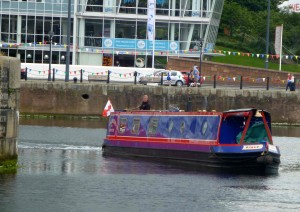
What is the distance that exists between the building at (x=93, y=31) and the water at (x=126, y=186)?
38.1 meters

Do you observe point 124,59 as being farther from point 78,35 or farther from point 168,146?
point 168,146

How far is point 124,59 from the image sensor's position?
82.0m

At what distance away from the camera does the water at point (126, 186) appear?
2845 cm

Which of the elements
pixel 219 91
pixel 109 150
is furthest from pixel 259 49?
pixel 109 150

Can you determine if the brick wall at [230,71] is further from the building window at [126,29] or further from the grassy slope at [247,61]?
the grassy slope at [247,61]

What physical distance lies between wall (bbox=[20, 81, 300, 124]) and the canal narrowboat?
18840 mm

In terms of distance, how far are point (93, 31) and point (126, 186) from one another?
5071 centimetres

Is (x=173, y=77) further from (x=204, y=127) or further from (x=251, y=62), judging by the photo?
(x=204, y=127)

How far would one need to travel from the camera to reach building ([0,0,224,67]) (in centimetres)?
8081

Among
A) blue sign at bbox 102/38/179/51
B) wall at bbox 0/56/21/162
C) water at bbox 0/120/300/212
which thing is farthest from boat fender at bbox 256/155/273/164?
blue sign at bbox 102/38/179/51

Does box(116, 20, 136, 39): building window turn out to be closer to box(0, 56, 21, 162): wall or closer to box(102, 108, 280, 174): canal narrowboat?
box(102, 108, 280, 174): canal narrowboat

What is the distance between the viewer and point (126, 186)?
32.0 m

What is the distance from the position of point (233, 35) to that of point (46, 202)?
7475 cm

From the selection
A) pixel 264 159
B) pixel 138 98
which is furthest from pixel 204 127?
pixel 138 98
